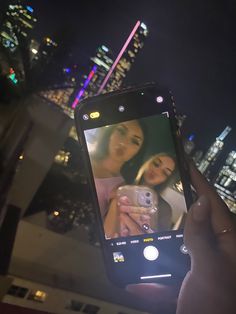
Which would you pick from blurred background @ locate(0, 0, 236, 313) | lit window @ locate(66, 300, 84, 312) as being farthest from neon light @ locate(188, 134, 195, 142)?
lit window @ locate(66, 300, 84, 312)

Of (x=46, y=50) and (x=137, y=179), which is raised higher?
(x=46, y=50)

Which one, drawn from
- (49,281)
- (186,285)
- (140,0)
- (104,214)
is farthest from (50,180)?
(186,285)

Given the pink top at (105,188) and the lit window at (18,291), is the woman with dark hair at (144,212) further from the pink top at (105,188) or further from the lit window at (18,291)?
the lit window at (18,291)

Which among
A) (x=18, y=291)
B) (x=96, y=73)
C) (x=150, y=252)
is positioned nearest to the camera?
(x=150, y=252)

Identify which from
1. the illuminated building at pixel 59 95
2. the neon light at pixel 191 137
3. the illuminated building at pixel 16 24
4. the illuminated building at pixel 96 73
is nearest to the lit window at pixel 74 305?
the illuminated building at pixel 59 95

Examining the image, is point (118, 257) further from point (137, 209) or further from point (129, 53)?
point (129, 53)

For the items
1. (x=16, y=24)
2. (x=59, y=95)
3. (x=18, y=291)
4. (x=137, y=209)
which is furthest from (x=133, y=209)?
(x=59, y=95)

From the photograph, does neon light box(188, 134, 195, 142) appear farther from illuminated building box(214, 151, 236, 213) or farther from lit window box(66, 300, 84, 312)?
lit window box(66, 300, 84, 312)
